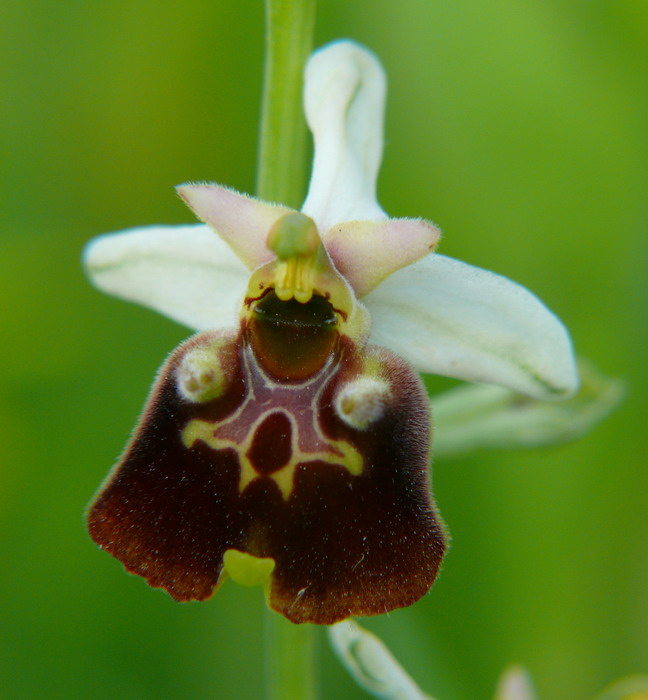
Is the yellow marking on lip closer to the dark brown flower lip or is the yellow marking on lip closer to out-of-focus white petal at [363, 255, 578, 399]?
the dark brown flower lip

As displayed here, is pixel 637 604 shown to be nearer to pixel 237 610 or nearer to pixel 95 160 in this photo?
pixel 237 610

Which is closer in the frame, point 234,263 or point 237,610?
point 234,263

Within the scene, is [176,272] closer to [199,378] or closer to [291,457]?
[199,378]

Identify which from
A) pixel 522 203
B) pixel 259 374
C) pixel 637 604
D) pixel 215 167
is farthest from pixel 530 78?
pixel 259 374

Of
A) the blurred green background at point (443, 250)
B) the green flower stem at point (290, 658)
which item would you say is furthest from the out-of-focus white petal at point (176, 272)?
the blurred green background at point (443, 250)

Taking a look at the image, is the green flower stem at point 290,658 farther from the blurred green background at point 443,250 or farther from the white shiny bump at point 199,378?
the blurred green background at point 443,250

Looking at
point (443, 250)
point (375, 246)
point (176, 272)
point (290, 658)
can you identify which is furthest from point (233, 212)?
point (443, 250)
